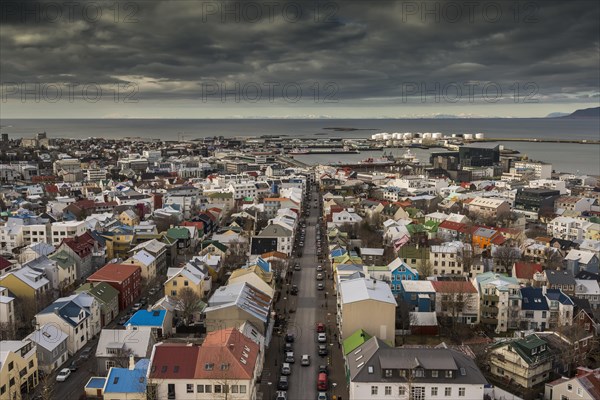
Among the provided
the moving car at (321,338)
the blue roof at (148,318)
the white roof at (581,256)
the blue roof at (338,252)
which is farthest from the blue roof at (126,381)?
the white roof at (581,256)

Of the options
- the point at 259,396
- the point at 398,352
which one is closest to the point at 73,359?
the point at 259,396

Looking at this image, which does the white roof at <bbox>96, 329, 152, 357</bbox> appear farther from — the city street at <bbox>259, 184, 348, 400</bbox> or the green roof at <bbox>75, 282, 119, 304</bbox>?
the green roof at <bbox>75, 282, 119, 304</bbox>

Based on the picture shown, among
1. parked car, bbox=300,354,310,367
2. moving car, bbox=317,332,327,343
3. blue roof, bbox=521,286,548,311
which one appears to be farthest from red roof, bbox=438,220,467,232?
parked car, bbox=300,354,310,367

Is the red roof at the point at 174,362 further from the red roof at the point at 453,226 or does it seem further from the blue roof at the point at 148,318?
the red roof at the point at 453,226

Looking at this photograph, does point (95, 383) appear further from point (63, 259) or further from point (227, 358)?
point (63, 259)

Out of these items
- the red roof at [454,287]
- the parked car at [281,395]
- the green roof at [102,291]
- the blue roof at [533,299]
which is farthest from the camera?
the red roof at [454,287]

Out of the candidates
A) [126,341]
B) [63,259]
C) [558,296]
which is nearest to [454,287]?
[558,296]
